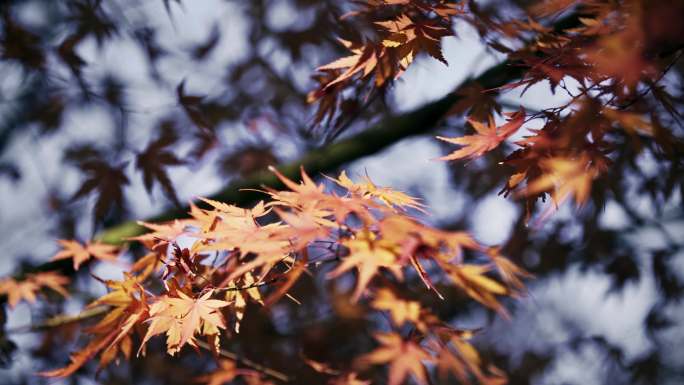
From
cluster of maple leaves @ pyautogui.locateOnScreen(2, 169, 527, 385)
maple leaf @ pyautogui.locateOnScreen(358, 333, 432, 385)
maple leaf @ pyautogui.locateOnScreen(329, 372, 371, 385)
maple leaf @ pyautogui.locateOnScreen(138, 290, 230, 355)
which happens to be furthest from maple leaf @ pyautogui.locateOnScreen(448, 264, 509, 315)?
maple leaf @ pyautogui.locateOnScreen(329, 372, 371, 385)

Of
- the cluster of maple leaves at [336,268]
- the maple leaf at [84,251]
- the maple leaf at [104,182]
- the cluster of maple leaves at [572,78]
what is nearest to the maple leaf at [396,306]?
the cluster of maple leaves at [336,268]

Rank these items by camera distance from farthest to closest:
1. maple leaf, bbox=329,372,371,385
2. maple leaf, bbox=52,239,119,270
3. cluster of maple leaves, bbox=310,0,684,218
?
1. maple leaf, bbox=52,239,119,270
2. maple leaf, bbox=329,372,371,385
3. cluster of maple leaves, bbox=310,0,684,218

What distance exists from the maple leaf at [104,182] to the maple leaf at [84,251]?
20cm

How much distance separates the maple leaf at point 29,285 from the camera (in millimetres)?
1793

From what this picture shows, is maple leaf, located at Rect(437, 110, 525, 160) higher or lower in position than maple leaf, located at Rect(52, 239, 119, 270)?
higher

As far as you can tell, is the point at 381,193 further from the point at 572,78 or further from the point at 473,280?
the point at 572,78

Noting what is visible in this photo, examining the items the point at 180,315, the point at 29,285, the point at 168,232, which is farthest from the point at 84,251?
the point at 180,315

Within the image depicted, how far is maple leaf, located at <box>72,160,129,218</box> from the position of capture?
1944 millimetres

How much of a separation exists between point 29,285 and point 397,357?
1.63m

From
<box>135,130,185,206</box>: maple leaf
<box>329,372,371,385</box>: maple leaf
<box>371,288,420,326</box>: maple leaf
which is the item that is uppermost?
<box>371,288,420,326</box>: maple leaf

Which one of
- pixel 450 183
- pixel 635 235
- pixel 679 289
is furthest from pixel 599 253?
pixel 450 183

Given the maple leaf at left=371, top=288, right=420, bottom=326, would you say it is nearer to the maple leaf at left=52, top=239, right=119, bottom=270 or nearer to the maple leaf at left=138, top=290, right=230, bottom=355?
the maple leaf at left=138, top=290, right=230, bottom=355

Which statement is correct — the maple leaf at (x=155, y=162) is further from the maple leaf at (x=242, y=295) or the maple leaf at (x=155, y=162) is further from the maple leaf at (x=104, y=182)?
the maple leaf at (x=242, y=295)

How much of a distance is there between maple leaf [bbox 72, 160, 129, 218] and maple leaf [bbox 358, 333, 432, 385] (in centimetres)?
147
